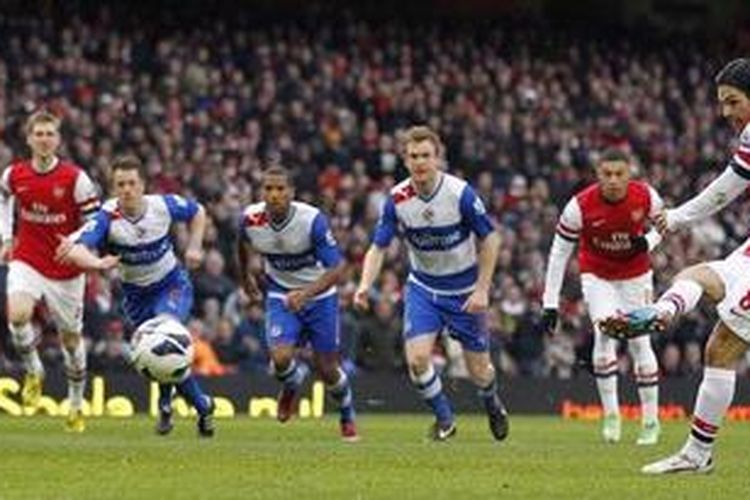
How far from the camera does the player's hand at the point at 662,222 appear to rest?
1458 centimetres

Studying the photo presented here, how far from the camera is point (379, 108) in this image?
3762cm

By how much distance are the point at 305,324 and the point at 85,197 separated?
7.90 ft

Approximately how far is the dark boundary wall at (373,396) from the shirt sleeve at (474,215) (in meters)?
9.07

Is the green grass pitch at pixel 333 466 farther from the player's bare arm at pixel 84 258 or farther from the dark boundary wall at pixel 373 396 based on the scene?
the dark boundary wall at pixel 373 396

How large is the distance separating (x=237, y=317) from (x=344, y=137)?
268 inches

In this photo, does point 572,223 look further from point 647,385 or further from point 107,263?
point 107,263

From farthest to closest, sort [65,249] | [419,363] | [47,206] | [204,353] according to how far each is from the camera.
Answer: [204,353] → [47,206] → [419,363] → [65,249]

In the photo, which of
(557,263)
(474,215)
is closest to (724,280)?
(474,215)

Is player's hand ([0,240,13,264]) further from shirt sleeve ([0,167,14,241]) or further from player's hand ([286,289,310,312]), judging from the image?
player's hand ([286,289,310,312])

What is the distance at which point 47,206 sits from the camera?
850 inches

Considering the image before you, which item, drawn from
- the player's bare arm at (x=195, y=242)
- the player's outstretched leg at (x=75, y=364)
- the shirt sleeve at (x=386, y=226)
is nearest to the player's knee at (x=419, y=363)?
the shirt sleeve at (x=386, y=226)

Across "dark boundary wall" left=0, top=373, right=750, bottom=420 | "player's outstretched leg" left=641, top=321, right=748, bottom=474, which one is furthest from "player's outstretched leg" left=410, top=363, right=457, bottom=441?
"dark boundary wall" left=0, top=373, right=750, bottom=420

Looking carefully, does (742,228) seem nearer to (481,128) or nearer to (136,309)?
(481,128)

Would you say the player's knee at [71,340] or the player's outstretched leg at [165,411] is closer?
the player's outstretched leg at [165,411]
